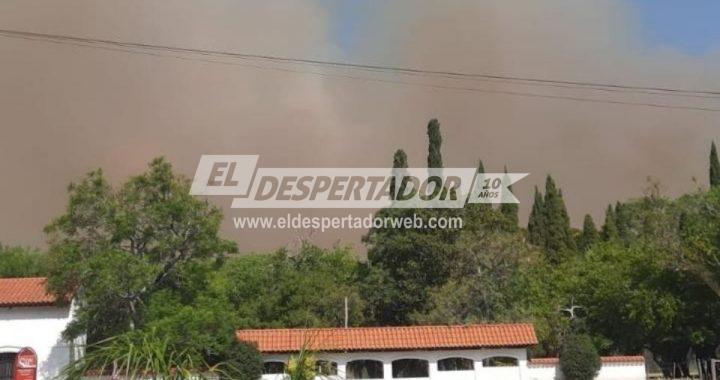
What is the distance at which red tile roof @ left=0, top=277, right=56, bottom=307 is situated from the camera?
31134mm

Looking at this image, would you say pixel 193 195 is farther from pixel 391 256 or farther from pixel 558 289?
pixel 558 289

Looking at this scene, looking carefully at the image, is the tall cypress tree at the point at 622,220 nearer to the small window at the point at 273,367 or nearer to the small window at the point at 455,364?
the small window at the point at 455,364

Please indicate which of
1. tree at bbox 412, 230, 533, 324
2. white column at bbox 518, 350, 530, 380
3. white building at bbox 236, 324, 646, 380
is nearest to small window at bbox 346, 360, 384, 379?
white building at bbox 236, 324, 646, 380

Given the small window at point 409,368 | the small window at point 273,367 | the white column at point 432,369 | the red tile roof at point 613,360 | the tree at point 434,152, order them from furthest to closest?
the tree at point 434,152, the small window at point 409,368, the red tile roof at point 613,360, the white column at point 432,369, the small window at point 273,367

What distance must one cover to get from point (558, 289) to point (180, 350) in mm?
42066

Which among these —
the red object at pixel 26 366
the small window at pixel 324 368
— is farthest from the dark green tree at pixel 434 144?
the red object at pixel 26 366

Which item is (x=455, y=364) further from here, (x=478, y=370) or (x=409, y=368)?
(x=409, y=368)

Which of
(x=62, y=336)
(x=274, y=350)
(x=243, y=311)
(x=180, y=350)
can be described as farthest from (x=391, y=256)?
(x=180, y=350)

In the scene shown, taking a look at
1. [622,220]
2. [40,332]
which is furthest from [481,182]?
[40,332]

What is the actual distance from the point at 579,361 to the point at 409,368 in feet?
21.1

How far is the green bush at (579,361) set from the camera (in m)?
30.0

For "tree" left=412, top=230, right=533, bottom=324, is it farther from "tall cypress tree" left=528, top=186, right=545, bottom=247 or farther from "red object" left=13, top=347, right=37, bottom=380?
"red object" left=13, top=347, right=37, bottom=380

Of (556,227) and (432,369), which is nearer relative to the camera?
(432,369)

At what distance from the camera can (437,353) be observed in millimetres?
30906
